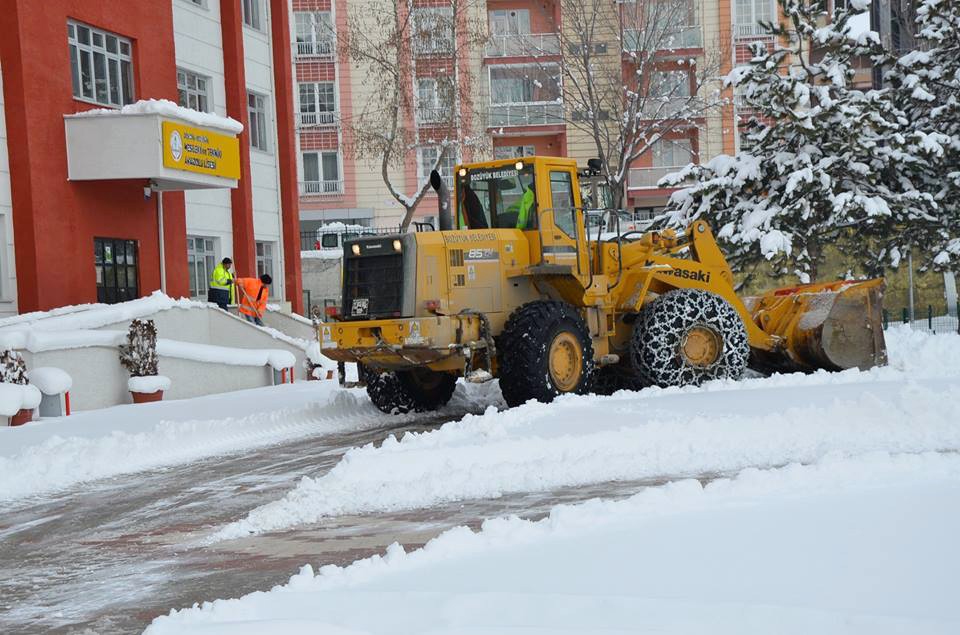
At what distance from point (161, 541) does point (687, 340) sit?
852 centimetres

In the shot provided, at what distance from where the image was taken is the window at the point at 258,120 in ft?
103

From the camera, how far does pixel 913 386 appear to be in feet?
42.4

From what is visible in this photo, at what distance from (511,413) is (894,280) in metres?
17.6

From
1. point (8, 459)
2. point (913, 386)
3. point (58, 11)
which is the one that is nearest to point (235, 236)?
point (58, 11)

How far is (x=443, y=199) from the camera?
14695mm

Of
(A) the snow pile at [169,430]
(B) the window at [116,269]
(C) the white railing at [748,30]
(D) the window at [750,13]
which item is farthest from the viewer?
(D) the window at [750,13]

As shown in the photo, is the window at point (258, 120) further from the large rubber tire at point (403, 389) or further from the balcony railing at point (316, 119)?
the balcony railing at point (316, 119)

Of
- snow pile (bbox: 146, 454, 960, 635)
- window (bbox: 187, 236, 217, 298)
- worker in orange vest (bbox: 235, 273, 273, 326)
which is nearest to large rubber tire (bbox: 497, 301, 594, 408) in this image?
snow pile (bbox: 146, 454, 960, 635)

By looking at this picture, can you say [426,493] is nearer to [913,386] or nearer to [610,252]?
[913,386]

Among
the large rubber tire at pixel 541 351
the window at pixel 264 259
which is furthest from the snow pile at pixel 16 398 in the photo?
the window at pixel 264 259

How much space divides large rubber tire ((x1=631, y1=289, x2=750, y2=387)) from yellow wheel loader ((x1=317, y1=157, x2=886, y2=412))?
0.7 inches

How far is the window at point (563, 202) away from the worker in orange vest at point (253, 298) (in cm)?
1199

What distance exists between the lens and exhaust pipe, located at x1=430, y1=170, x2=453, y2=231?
14.5 metres

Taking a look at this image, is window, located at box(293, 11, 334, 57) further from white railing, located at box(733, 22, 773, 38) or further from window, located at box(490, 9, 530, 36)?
white railing, located at box(733, 22, 773, 38)
